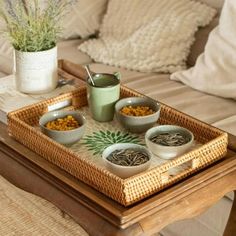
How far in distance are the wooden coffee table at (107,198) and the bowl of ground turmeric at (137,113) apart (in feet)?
0.62

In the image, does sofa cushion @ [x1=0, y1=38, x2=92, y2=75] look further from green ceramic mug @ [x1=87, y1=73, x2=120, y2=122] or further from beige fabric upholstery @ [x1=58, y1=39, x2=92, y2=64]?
green ceramic mug @ [x1=87, y1=73, x2=120, y2=122]

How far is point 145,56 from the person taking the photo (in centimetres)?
202

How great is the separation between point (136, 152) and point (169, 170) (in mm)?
81

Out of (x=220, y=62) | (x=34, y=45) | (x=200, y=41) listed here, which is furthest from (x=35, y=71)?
(x=200, y=41)

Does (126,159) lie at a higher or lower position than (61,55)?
higher

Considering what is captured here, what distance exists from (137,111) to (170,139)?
0.13m

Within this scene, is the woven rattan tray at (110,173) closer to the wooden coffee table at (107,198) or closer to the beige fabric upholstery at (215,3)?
the wooden coffee table at (107,198)

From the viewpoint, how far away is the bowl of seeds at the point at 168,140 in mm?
1168

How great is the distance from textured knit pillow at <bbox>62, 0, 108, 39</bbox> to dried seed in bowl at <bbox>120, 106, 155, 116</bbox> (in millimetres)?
1007

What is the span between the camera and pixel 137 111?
4.26ft

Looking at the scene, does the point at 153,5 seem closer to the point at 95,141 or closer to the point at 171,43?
the point at 171,43

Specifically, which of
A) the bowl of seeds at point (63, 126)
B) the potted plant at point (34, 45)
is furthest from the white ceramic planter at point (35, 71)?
the bowl of seeds at point (63, 126)

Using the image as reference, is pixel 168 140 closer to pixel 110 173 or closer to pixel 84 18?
pixel 110 173

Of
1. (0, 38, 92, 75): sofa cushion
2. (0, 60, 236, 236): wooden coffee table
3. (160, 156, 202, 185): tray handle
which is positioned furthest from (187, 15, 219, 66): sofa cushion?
(160, 156, 202, 185): tray handle
